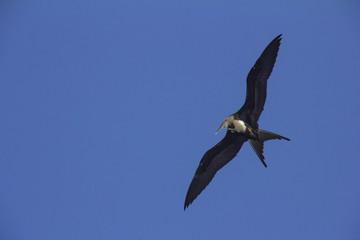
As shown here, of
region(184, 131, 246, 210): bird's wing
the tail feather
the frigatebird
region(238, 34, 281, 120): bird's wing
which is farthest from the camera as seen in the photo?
region(184, 131, 246, 210): bird's wing

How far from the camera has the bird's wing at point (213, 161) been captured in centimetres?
1094

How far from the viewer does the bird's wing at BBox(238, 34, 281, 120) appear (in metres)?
10.2

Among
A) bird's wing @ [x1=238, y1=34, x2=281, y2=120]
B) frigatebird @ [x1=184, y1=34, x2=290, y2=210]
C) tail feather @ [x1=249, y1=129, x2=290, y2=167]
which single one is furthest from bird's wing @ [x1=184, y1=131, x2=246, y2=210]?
bird's wing @ [x1=238, y1=34, x2=281, y2=120]

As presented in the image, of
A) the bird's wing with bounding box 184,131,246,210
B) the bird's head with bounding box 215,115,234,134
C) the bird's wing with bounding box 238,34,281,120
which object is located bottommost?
the bird's wing with bounding box 184,131,246,210

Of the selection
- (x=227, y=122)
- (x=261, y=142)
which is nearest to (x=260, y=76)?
(x=227, y=122)

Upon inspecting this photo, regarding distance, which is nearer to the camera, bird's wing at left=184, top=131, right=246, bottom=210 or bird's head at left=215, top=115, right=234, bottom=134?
bird's head at left=215, top=115, right=234, bottom=134

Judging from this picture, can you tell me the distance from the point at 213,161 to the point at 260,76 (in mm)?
2640

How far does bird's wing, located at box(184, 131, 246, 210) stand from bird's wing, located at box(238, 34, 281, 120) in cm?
107

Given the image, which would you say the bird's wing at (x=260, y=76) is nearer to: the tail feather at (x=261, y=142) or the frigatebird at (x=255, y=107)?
the frigatebird at (x=255, y=107)

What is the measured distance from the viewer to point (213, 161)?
437 inches

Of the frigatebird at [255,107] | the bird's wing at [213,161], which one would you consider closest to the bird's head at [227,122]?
the frigatebird at [255,107]

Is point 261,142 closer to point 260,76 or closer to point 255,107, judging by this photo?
point 255,107

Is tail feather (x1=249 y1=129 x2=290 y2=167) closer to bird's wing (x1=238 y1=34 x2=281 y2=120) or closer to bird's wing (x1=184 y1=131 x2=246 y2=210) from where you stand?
bird's wing (x1=238 y1=34 x2=281 y2=120)

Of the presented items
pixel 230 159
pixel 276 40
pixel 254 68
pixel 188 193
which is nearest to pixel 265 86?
pixel 254 68
